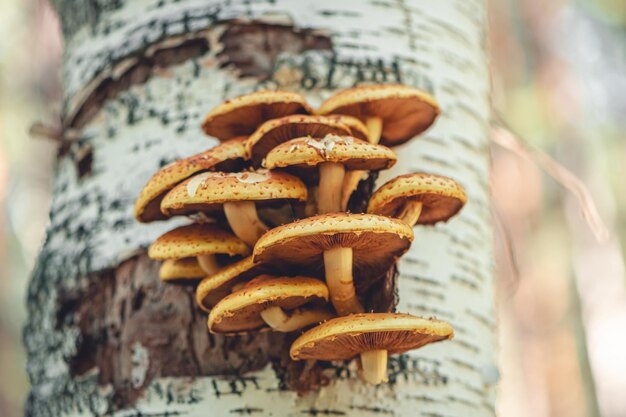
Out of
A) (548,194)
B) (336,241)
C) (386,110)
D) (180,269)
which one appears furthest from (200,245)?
(548,194)

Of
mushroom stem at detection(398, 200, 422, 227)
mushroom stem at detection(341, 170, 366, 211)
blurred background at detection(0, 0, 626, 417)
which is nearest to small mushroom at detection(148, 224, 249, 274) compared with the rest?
mushroom stem at detection(341, 170, 366, 211)

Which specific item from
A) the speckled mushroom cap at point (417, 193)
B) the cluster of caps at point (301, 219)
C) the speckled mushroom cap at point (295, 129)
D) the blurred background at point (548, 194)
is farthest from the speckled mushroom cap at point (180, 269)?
the blurred background at point (548, 194)

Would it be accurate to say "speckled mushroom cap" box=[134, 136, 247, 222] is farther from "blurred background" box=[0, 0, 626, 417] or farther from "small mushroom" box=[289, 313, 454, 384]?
"blurred background" box=[0, 0, 626, 417]

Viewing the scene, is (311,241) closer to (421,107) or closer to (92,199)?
(421,107)

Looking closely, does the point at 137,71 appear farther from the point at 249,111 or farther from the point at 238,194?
the point at 238,194

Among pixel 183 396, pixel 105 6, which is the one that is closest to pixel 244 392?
pixel 183 396

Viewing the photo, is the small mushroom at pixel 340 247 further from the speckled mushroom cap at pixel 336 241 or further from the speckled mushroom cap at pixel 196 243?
the speckled mushroom cap at pixel 196 243
